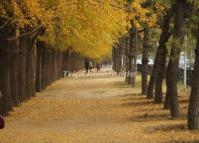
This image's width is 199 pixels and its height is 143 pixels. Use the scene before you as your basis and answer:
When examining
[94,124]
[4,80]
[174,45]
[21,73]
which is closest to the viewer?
[174,45]

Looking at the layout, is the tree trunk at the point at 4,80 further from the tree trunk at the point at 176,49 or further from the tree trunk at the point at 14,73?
the tree trunk at the point at 176,49

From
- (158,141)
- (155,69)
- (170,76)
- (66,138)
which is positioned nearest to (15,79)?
(155,69)

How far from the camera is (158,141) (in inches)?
594

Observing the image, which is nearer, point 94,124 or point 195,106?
point 195,106

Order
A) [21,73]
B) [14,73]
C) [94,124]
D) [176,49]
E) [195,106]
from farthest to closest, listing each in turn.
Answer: [21,73] < [14,73] < [94,124] < [176,49] < [195,106]

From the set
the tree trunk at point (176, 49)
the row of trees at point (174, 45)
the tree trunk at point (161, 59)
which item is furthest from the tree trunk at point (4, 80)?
the tree trunk at point (176, 49)

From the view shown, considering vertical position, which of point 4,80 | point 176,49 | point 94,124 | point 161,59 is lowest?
point 94,124

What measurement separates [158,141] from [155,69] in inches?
556

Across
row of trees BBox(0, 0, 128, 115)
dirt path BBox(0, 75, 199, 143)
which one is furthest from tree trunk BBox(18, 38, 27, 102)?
dirt path BBox(0, 75, 199, 143)

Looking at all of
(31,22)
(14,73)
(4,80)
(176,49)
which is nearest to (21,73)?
(14,73)

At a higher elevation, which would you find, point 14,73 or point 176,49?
point 176,49

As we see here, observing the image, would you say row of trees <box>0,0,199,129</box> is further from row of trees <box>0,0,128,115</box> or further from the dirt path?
the dirt path

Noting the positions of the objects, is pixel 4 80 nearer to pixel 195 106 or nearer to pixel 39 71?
pixel 195 106

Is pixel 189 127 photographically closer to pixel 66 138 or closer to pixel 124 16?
pixel 66 138
